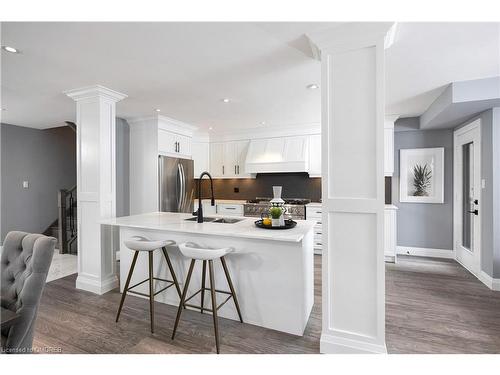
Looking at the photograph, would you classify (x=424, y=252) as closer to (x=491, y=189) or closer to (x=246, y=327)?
(x=491, y=189)

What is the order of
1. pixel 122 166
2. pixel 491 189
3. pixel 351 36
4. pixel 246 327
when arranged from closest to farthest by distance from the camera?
pixel 351 36 < pixel 246 327 < pixel 491 189 < pixel 122 166

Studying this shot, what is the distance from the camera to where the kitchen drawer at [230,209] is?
17.4 ft

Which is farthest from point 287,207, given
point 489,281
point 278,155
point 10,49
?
point 10,49

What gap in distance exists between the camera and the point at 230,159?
18.6 feet

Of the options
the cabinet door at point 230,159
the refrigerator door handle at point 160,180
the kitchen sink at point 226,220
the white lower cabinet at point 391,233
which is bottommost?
the white lower cabinet at point 391,233

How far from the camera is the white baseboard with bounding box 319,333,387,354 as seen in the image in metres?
1.81

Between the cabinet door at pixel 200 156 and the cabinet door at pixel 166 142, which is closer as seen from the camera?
the cabinet door at pixel 166 142

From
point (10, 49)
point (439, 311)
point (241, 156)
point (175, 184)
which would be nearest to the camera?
point (10, 49)

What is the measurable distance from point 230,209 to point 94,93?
3.16m

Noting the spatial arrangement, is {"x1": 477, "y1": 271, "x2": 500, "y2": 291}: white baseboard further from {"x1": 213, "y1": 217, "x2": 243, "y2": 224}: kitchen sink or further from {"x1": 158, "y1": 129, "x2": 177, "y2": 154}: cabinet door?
{"x1": 158, "y1": 129, "x2": 177, "y2": 154}: cabinet door

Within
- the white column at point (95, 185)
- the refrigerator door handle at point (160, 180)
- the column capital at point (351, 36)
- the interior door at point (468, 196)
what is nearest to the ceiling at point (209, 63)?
the column capital at point (351, 36)

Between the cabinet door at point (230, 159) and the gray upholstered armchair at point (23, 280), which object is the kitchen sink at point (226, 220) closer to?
the gray upholstered armchair at point (23, 280)

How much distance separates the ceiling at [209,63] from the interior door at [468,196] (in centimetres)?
79

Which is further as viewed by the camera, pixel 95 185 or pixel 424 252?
pixel 424 252
